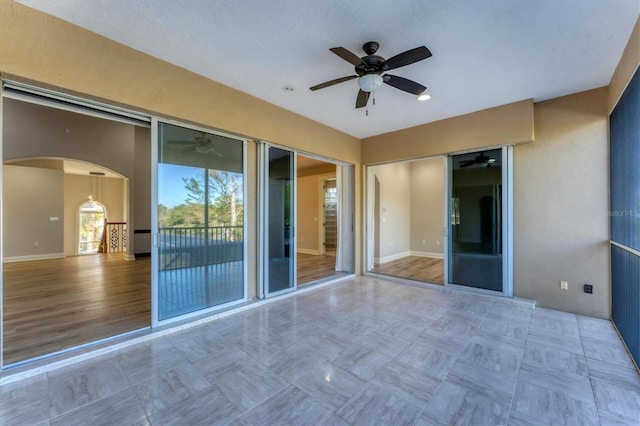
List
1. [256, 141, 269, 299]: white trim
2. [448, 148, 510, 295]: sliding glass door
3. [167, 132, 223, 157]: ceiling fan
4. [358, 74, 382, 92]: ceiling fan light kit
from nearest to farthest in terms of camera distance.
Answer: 1. [358, 74, 382, 92]: ceiling fan light kit
2. [167, 132, 223, 157]: ceiling fan
3. [256, 141, 269, 299]: white trim
4. [448, 148, 510, 295]: sliding glass door

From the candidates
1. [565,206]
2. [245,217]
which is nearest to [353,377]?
[245,217]

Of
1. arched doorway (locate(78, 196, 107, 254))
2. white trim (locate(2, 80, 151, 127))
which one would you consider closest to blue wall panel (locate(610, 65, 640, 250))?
white trim (locate(2, 80, 151, 127))

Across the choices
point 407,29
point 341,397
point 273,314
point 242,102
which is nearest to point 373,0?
point 407,29

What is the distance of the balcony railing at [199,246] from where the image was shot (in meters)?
3.01

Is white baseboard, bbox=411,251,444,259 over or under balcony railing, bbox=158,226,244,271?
under

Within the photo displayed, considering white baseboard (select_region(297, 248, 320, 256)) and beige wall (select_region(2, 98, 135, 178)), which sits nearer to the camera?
beige wall (select_region(2, 98, 135, 178))

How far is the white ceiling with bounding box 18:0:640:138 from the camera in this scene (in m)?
2.04

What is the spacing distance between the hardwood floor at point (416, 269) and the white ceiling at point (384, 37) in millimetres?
3322

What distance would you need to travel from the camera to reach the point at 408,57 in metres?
2.20

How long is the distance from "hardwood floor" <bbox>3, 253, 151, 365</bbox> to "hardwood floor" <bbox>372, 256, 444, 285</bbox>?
4.43 m

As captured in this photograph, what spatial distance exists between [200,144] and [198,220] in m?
0.95

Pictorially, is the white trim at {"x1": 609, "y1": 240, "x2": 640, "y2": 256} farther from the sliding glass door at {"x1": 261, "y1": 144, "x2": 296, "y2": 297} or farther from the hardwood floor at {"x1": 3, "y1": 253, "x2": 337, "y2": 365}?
the hardwood floor at {"x1": 3, "y1": 253, "x2": 337, "y2": 365}

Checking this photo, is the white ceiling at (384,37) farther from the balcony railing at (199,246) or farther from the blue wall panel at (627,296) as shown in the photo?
the blue wall panel at (627,296)

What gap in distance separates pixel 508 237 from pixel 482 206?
1.90ft
